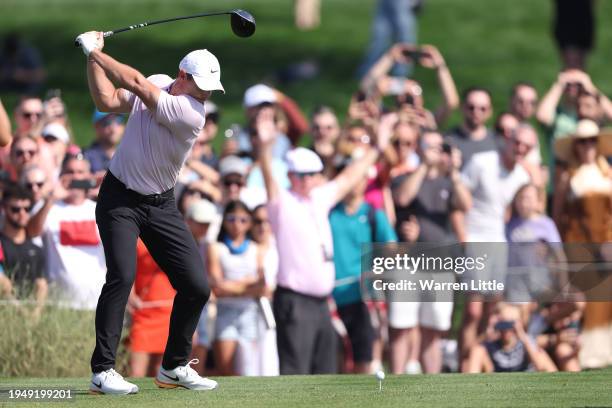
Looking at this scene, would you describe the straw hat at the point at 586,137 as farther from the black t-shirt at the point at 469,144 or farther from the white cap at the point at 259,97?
the white cap at the point at 259,97

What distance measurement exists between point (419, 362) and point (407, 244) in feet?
3.18

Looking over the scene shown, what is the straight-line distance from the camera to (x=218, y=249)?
1205 centimetres

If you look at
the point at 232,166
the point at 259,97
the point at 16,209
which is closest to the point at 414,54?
the point at 259,97

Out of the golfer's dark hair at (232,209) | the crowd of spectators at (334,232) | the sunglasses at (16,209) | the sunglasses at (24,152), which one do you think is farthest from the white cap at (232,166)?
the sunglasses at (16,209)

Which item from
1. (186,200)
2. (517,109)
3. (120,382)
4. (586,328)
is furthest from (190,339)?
(517,109)

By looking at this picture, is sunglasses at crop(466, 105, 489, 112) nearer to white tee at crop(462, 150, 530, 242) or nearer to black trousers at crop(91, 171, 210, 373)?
white tee at crop(462, 150, 530, 242)

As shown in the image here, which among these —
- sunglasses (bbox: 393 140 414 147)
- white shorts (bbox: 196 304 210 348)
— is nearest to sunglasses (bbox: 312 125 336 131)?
sunglasses (bbox: 393 140 414 147)

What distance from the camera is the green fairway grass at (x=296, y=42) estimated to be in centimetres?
2358

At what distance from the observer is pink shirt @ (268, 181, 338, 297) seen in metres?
11.8

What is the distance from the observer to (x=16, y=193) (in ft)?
39.7

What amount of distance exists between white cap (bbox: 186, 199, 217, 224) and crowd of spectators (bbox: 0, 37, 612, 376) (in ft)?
0.06

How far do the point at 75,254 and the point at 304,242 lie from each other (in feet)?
5.85

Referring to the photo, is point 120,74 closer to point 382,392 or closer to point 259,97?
point 382,392

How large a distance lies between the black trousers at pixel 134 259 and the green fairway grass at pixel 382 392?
1.00 ft
